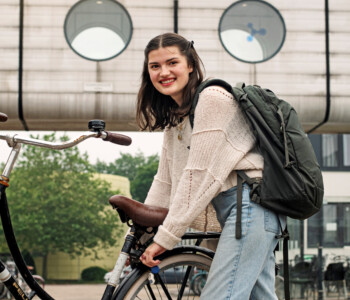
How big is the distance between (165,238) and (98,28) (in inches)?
232

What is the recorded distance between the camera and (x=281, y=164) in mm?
2635

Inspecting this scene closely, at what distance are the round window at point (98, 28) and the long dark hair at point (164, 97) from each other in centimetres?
520

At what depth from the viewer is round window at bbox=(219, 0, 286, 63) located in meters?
8.29

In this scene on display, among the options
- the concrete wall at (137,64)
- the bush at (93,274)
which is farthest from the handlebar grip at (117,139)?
the bush at (93,274)

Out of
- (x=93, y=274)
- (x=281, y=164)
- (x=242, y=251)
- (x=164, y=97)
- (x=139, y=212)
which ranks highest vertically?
(x=164, y=97)

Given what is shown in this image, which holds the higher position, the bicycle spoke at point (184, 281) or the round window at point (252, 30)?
the round window at point (252, 30)

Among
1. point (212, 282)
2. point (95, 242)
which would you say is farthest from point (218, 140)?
point (95, 242)

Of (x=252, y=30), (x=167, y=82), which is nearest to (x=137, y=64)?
(x=252, y=30)

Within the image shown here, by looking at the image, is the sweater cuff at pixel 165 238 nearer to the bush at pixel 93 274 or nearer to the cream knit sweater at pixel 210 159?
the cream knit sweater at pixel 210 159

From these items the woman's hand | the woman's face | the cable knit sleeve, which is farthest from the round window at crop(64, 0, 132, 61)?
the woman's hand

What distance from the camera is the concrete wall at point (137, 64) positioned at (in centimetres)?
798

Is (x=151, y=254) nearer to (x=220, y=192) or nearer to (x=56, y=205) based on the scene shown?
(x=220, y=192)

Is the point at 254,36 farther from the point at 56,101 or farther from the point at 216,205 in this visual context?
the point at 216,205

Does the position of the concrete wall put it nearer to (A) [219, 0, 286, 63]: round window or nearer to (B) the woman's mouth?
(A) [219, 0, 286, 63]: round window
